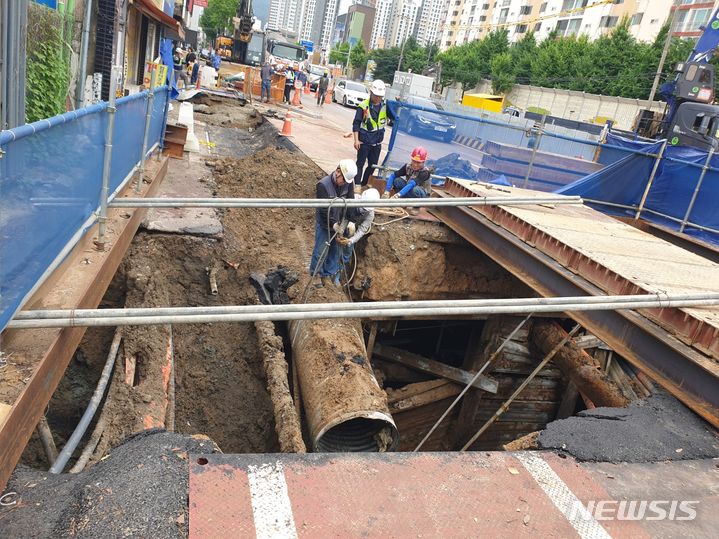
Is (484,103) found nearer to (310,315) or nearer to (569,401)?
(569,401)

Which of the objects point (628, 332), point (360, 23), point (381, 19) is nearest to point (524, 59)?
point (628, 332)


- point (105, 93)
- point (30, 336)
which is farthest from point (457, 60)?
point (30, 336)

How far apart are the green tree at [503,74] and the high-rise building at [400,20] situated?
123 metres

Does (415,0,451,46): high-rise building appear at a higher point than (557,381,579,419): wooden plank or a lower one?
higher

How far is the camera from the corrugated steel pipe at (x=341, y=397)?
17.7 feet

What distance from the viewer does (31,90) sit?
7.29 meters

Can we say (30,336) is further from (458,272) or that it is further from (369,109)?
(369,109)

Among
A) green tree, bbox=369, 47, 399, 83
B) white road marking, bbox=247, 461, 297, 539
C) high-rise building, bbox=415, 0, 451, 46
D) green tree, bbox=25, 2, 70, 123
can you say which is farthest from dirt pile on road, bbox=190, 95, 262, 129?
high-rise building, bbox=415, 0, 451, 46

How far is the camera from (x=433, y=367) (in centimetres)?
902

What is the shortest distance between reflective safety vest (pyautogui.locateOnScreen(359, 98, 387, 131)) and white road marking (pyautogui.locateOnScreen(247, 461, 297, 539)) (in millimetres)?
7452

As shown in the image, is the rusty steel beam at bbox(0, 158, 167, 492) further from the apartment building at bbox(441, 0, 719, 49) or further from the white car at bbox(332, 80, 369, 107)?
the apartment building at bbox(441, 0, 719, 49)

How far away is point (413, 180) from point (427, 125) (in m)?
2.63

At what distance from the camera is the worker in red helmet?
8.48m

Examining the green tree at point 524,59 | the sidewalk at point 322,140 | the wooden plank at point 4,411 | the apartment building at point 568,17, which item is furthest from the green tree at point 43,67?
the green tree at point 524,59
